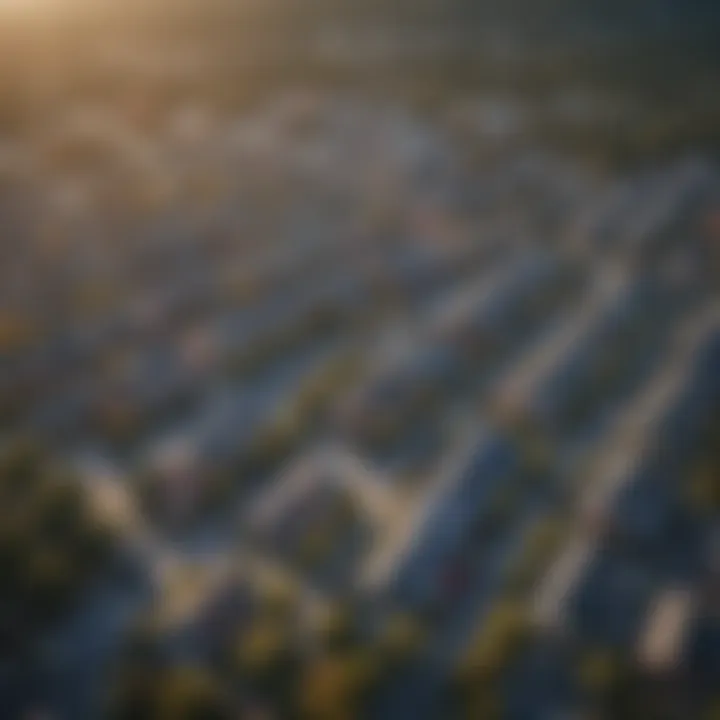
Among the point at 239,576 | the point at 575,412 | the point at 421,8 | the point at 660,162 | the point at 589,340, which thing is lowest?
the point at 239,576

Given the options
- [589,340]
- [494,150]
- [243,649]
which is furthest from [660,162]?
[243,649]

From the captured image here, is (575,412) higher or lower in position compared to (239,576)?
higher

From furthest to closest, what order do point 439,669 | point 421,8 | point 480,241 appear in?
1. point 421,8
2. point 480,241
3. point 439,669

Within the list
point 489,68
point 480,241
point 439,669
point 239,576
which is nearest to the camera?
point 439,669

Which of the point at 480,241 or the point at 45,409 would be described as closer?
the point at 45,409

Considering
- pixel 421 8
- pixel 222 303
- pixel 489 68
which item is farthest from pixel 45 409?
pixel 421 8

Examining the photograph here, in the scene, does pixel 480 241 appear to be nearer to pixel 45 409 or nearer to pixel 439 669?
pixel 45 409
